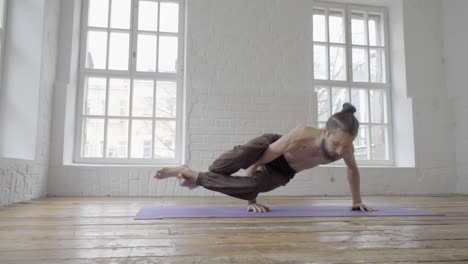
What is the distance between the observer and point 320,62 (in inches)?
209

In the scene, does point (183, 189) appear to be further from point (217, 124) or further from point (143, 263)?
point (143, 263)

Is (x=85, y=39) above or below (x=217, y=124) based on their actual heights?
above

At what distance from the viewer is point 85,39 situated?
15.0 ft

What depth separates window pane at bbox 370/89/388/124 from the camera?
212 inches

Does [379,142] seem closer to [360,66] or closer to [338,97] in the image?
[338,97]

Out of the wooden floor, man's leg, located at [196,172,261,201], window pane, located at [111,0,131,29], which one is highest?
window pane, located at [111,0,131,29]

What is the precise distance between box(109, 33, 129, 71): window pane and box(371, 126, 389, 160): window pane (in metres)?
3.85

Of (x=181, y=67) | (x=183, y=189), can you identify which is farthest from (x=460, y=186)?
(x=181, y=67)

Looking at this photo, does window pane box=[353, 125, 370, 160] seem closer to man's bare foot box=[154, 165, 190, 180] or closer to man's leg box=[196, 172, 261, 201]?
man's leg box=[196, 172, 261, 201]

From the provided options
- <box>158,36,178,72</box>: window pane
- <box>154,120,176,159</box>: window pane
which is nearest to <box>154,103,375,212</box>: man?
<box>154,120,176,159</box>: window pane

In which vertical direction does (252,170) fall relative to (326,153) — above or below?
below

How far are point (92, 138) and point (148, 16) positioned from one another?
1.85m

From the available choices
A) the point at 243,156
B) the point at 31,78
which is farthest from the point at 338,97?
the point at 31,78

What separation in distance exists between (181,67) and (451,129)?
4.20 meters
